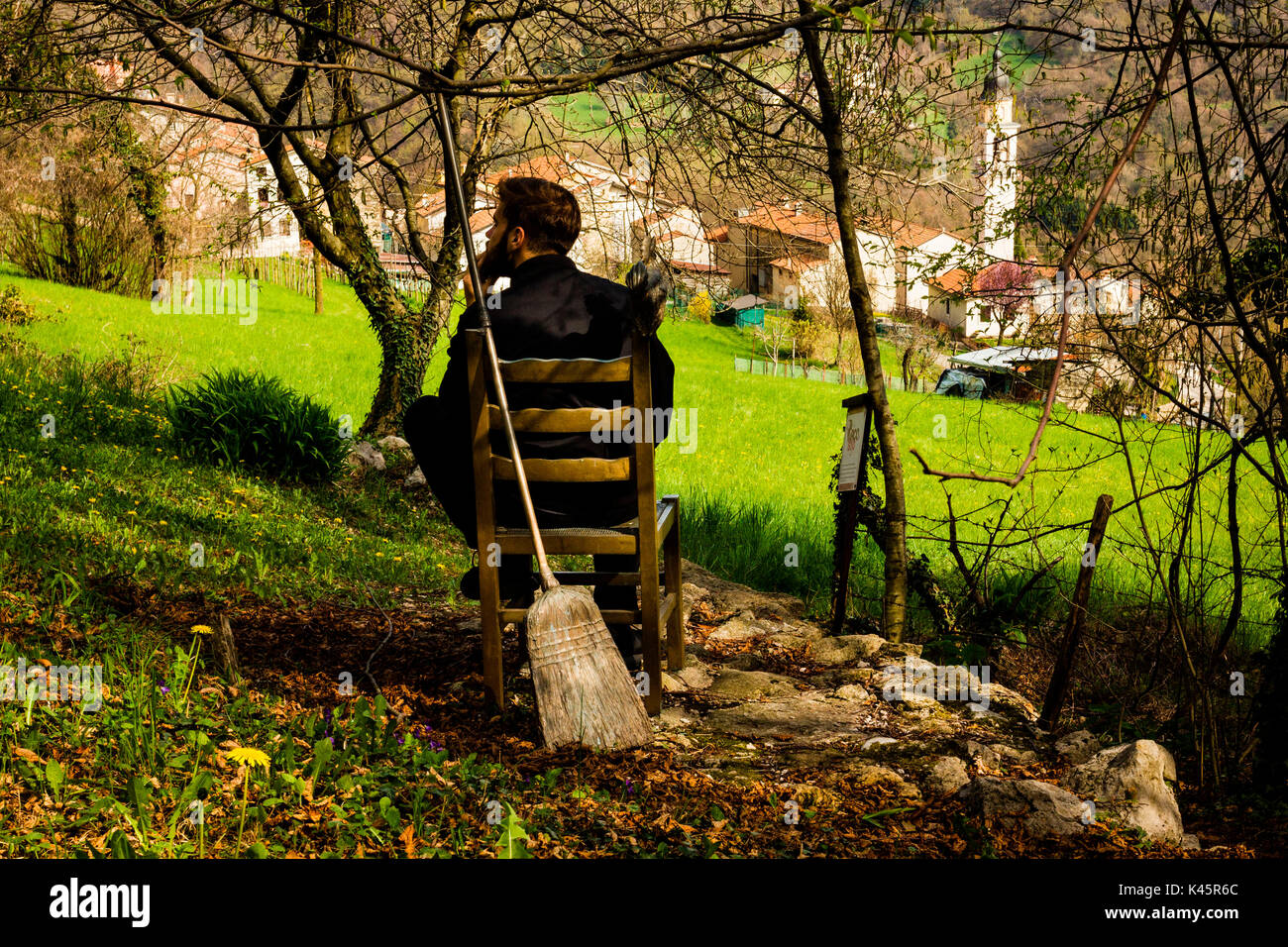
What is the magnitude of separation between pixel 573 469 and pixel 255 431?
4.90 m

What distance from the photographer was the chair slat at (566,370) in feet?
11.0

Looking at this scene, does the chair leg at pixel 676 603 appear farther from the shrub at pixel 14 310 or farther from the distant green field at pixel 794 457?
the shrub at pixel 14 310

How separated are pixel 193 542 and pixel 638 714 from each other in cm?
297

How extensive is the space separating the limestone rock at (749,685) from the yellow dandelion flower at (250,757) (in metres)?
1.98

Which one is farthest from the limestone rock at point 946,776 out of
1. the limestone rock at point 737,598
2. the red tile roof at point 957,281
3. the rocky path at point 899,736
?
the limestone rock at point 737,598

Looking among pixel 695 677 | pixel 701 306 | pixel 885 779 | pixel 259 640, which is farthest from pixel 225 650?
pixel 701 306

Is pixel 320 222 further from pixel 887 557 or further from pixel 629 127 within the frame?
pixel 887 557

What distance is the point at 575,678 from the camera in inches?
130

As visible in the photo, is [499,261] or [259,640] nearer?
[499,261]

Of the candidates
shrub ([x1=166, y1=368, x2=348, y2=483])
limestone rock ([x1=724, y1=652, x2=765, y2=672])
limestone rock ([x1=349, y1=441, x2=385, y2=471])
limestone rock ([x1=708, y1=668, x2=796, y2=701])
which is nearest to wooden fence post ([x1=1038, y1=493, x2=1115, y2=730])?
limestone rock ([x1=708, y1=668, x2=796, y2=701])

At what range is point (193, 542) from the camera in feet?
17.3

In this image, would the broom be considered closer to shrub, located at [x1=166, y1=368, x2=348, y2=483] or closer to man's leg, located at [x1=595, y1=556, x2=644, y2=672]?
man's leg, located at [x1=595, y1=556, x2=644, y2=672]

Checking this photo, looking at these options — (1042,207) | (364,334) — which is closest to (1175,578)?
(1042,207)

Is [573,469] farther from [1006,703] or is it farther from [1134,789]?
[1006,703]
